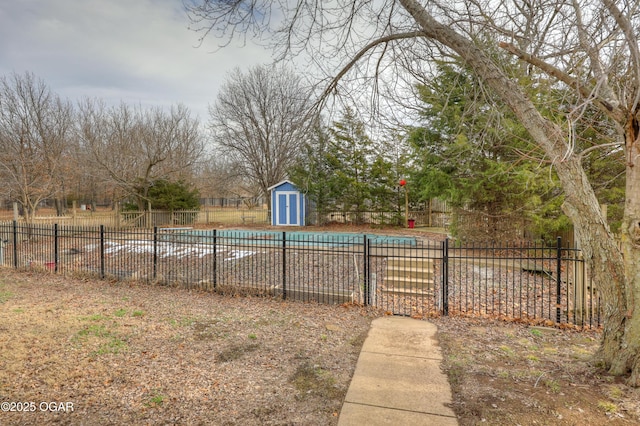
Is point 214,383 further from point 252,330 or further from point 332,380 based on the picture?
point 252,330

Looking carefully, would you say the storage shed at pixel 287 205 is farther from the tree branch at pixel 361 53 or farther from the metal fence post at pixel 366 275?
the tree branch at pixel 361 53

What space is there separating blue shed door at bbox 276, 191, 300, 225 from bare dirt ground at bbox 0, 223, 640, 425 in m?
15.0

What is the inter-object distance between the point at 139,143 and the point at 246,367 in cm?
2518

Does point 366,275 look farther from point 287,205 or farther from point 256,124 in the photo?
point 256,124

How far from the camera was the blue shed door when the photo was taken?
2058 centimetres

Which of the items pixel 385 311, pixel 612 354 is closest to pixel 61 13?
pixel 385 311

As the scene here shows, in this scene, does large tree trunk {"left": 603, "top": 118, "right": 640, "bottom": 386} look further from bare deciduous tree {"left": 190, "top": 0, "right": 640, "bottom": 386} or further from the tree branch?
the tree branch

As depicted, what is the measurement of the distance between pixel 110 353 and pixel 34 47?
10.4 metres

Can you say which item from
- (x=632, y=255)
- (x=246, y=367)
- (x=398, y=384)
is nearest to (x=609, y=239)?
(x=632, y=255)

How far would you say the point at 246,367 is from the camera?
349cm

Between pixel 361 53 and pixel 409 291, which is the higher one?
pixel 361 53

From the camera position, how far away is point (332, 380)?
10.7 ft

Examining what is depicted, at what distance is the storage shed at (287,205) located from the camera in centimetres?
2053

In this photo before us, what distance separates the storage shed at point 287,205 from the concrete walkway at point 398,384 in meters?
16.1
